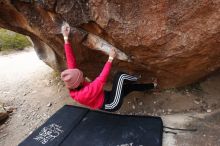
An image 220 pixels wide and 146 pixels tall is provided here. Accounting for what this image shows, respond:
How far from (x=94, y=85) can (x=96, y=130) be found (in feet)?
2.75

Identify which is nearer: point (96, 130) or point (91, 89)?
point (91, 89)

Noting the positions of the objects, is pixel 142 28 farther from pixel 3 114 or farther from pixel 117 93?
pixel 3 114

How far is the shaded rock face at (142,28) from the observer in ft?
13.2

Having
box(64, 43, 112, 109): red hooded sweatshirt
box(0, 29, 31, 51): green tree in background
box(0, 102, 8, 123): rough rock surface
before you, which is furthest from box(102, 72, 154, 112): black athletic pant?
box(0, 29, 31, 51): green tree in background

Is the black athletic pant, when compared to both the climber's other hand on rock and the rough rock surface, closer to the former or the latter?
the climber's other hand on rock

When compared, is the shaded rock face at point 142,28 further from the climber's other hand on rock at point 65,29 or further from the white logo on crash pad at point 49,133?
the white logo on crash pad at point 49,133

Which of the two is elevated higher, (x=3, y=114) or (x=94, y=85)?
(x=94, y=85)

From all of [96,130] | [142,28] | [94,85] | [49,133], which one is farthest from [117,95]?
[49,133]

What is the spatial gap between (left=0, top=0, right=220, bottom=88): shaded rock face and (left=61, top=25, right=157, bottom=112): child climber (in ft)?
0.65

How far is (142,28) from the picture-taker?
4.19 meters

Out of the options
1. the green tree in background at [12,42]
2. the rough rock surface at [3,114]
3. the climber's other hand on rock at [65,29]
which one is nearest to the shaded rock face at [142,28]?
the climber's other hand on rock at [65,29]

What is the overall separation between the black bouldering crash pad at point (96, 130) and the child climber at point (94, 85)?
1.30 feet

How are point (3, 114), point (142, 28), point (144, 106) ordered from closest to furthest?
point (142, 28) < point (144, 106) < point (3, 114)

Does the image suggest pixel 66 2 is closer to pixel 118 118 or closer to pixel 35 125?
pixel 118 118
